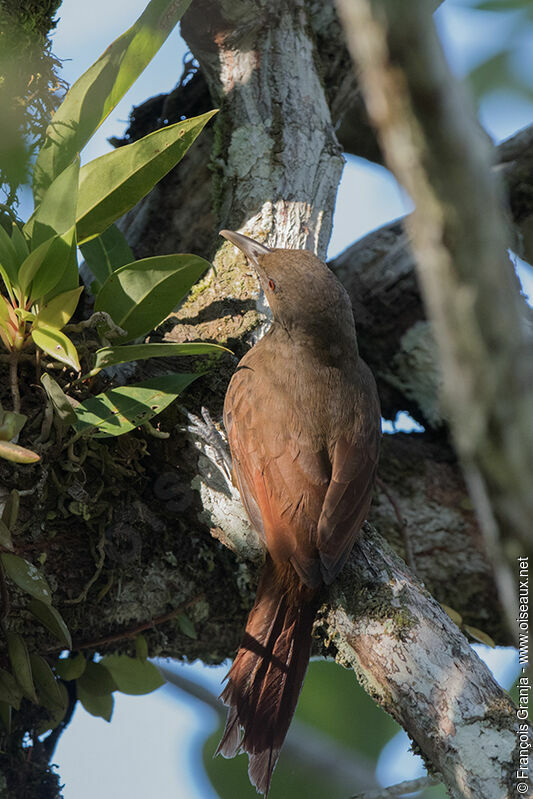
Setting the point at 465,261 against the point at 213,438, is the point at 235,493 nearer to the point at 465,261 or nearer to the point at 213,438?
the point at 213,438

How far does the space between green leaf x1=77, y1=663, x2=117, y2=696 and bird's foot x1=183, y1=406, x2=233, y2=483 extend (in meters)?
0.79

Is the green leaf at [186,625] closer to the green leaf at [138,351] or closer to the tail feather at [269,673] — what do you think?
the tail feather at [269,673]

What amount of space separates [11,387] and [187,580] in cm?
90

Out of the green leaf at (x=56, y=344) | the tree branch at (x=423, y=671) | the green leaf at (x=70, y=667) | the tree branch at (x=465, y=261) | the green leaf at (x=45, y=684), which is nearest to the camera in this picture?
the tree branch at (x=465, y=261)

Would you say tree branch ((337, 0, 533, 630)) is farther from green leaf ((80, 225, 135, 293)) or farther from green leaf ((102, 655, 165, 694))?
green leaf ((102, 655, 165, 694))

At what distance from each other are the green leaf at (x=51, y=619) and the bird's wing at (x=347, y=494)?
75 cm

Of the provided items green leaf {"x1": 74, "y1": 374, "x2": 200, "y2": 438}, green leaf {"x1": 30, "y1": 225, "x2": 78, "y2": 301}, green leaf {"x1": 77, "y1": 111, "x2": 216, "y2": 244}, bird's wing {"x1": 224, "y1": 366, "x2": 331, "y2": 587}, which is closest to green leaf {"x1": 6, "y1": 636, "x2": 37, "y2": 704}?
green leaf {"x1": 74, "y1": 374, "x2": 200, "y2": 438}

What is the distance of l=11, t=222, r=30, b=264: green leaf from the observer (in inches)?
90.8

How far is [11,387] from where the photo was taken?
Answer: 2.35 metres

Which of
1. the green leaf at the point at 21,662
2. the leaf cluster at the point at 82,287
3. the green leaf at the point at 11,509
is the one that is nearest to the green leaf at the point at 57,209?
the leaf cluster at the point at 82,287

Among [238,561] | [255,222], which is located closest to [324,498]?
[238,561]

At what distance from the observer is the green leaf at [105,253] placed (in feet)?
8.97

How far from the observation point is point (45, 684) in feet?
8.02

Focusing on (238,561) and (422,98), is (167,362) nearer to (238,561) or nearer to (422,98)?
(238,561)
